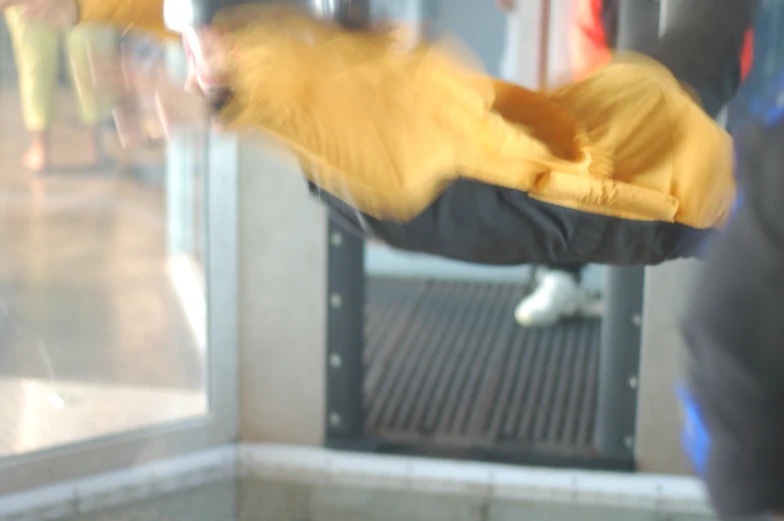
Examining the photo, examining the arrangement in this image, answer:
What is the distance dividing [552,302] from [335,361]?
0.67 meters

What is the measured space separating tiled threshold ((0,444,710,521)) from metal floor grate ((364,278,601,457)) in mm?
50

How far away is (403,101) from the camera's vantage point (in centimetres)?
60

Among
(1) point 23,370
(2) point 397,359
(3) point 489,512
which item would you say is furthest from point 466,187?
(2) point 397,359

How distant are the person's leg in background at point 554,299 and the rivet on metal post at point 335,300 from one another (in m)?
0.64

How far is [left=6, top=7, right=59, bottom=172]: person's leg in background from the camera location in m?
1.05

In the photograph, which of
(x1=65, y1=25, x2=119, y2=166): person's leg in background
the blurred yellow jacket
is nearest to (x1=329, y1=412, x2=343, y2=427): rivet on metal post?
(x1=65, y1=25, x2=119, y2=166): person's leg in background

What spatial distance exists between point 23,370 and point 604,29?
0.98m

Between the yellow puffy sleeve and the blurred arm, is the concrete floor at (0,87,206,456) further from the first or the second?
the blurred arm

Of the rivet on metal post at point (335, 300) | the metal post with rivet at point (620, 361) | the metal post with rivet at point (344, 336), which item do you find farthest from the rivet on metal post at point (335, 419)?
the metal post with rivet at point (620, 361)

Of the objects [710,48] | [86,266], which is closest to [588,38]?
[710,48]

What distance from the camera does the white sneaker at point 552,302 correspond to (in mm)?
1770

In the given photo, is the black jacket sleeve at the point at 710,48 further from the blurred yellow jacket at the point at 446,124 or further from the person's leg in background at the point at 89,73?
the person's leg in background at the point at 89,73

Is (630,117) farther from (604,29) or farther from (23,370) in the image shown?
(23,370)

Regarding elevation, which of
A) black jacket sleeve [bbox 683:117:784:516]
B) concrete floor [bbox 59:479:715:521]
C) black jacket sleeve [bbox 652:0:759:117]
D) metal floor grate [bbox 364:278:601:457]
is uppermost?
black jacket sleeve [bbox 652:0:759:117]
